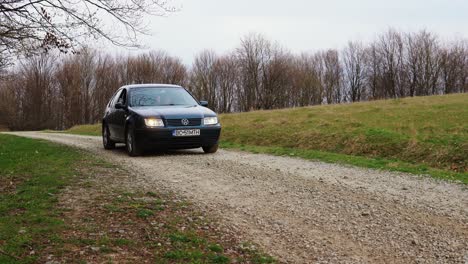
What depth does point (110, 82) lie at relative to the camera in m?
69.1

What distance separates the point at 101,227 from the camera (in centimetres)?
427

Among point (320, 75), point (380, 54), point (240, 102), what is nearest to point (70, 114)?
point (240, 102)

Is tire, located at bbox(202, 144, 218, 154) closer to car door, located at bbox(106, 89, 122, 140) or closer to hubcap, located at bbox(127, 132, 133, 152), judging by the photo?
hubcap, located at bbox(127, 132, 133, 152)

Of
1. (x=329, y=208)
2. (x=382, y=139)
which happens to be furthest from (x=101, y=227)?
(x=382, y=139)

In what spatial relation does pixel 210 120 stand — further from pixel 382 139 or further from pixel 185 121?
pixel 382 139

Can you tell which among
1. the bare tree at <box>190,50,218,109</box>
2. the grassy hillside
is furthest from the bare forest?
the grassy hillside

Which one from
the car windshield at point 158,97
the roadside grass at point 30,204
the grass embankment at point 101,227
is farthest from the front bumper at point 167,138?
the grass embankment at point 101,227

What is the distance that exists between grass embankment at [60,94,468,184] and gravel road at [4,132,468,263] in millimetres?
1873

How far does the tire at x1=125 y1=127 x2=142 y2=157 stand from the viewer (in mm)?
9999

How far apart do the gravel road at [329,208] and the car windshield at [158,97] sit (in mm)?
2739

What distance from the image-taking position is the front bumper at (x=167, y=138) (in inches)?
384

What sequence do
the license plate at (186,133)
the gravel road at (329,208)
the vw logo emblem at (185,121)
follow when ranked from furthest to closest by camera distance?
the vw logo emblem at (185,121), the license plate at (186,133), the gravel road at (329,208)

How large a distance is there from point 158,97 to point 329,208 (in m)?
6.86

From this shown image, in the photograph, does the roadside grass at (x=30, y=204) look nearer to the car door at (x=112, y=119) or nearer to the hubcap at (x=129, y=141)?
the hubcap at (x=129, y=141)
